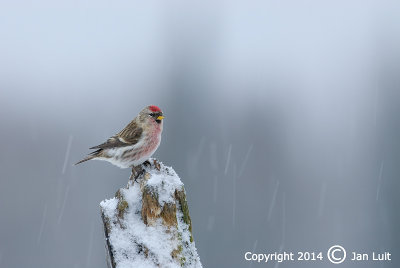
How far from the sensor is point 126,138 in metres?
9.23

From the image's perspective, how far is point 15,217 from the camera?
173ft

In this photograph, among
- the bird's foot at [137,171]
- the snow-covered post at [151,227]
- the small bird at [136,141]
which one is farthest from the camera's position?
the small bird at [136,141]

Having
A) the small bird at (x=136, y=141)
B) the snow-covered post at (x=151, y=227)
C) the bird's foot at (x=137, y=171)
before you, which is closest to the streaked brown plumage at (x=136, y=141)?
the small bird at (x=136, y=141)

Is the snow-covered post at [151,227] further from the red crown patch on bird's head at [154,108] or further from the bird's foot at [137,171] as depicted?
the red crown patch on bird's head at [154,108]

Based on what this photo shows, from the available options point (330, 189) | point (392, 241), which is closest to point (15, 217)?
point (330, 189)

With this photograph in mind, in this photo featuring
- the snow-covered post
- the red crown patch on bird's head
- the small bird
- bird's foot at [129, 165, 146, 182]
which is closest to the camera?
the snow-covered post

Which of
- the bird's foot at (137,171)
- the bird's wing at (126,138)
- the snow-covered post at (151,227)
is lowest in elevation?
the bird's wing at (126,138)

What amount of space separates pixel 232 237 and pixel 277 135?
2406cm

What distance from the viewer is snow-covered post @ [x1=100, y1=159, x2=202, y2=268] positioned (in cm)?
517

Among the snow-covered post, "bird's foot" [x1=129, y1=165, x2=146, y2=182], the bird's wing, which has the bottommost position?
the bird's wing

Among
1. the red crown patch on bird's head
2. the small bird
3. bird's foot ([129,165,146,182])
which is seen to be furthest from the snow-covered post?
the red crown patch on bird's head

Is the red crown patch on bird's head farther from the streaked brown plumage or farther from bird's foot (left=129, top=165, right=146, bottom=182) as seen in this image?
bird's foot (left=129, top=165, right=146, bottom=182)

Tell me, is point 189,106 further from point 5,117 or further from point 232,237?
point 5,117

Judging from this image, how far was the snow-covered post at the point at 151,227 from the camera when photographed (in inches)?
203
